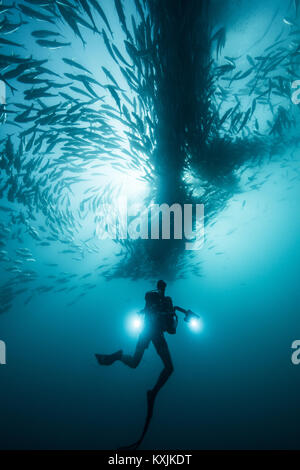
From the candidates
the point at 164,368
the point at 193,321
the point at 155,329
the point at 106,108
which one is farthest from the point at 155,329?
the point at 106,108

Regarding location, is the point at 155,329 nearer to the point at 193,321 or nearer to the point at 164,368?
the point at 164,368

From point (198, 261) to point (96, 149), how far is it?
8.89 m

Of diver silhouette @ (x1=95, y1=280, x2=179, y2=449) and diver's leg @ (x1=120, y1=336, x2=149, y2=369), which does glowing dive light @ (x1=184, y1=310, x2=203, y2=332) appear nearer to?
diver silhouette @ (x1=95, y1=280, x2=179, y2=449)

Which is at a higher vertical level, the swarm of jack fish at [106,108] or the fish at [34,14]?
the swarm of jack fish at [106,108]

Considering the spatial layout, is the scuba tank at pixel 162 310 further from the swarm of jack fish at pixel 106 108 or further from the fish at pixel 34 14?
the fish at pixel 34 14

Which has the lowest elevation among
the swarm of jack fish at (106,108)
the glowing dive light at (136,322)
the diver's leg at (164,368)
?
the diver's leg at (164,368)

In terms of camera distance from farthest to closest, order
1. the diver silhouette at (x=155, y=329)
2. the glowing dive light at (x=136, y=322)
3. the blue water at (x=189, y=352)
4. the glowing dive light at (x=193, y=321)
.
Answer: the blue water at (x=189, y=352) → the glowing dive light at (x=136, y=322) → the glowing dive light at (x=193, y=321) → the diver silhouette at (x=155, y=329)

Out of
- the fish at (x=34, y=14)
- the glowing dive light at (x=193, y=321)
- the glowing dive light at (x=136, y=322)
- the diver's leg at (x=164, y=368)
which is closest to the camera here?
the fish at (x=34, y=14)

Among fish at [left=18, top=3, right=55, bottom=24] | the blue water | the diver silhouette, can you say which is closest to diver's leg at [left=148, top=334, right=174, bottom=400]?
the diver silhouette

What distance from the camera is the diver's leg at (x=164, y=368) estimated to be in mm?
2955

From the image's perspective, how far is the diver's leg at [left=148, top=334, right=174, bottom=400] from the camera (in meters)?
2.96

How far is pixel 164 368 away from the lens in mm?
3023

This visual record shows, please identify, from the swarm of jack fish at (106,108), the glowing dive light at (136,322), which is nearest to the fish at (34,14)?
the swarm of jack fish at (106,108)
